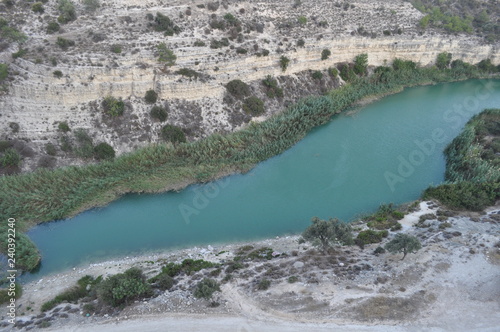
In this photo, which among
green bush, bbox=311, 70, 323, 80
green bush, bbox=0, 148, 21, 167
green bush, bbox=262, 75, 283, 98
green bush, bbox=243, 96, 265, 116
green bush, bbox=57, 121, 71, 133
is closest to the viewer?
green bush, bbox=0, 148, 21, 167

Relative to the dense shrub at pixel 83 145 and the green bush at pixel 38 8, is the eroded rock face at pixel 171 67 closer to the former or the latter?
the green bush at pixel 38 8

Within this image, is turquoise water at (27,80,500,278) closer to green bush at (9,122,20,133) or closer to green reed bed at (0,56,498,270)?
green reed bed at (0,56,498,270)

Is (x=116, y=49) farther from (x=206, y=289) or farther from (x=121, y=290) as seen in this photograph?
(x=206, y=289)

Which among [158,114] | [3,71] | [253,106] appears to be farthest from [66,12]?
[253,106]

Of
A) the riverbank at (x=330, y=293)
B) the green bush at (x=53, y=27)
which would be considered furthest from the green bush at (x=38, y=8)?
the riverbank at (x=330, y=293)

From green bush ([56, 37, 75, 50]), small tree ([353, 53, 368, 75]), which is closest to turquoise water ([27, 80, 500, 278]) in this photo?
small tree ([353, 53, 368, 75])

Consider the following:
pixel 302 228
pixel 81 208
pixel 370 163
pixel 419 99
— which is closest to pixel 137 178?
pixel 81 208

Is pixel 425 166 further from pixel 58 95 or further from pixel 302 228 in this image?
pixel 58 95
